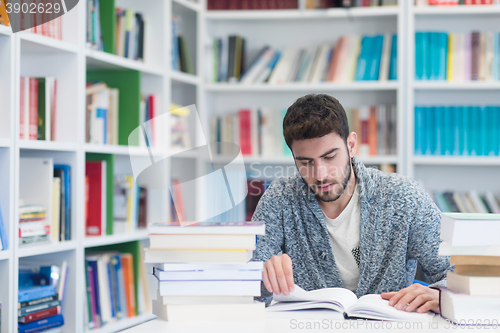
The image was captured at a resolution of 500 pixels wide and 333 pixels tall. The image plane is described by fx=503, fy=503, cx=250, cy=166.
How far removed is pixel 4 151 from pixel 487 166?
2428mm

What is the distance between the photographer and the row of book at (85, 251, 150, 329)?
2.13 m

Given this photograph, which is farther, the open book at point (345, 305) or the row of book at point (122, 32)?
the row of book at point (122, 32)

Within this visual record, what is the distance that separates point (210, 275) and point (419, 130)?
6.65 ft

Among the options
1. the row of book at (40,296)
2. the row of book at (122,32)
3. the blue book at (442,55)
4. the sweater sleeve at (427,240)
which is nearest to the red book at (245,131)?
the row of book at (122,32)

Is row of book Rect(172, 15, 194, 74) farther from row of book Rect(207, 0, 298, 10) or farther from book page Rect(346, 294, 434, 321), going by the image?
book page Rect(346, 294, 434, 321)

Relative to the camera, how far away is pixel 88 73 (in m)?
2.39

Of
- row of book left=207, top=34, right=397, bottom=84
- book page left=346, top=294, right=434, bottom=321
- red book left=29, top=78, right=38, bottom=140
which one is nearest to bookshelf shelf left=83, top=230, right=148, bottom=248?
red book left=29, top=78, right=38, bottom=140

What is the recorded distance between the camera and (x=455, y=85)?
2658 mm

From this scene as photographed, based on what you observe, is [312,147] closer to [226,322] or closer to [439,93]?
[226,322]

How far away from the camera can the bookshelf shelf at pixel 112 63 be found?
2.10m

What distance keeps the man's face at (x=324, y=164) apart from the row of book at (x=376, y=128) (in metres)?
1.26

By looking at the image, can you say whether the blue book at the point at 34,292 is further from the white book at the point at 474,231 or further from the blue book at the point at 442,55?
the blue book at the point at 442,55

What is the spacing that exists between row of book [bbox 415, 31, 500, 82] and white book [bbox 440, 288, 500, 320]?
1997mm

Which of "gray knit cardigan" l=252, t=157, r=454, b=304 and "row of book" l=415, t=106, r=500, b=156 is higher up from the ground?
"row of book" l=415, t=106, r=500, b=156
